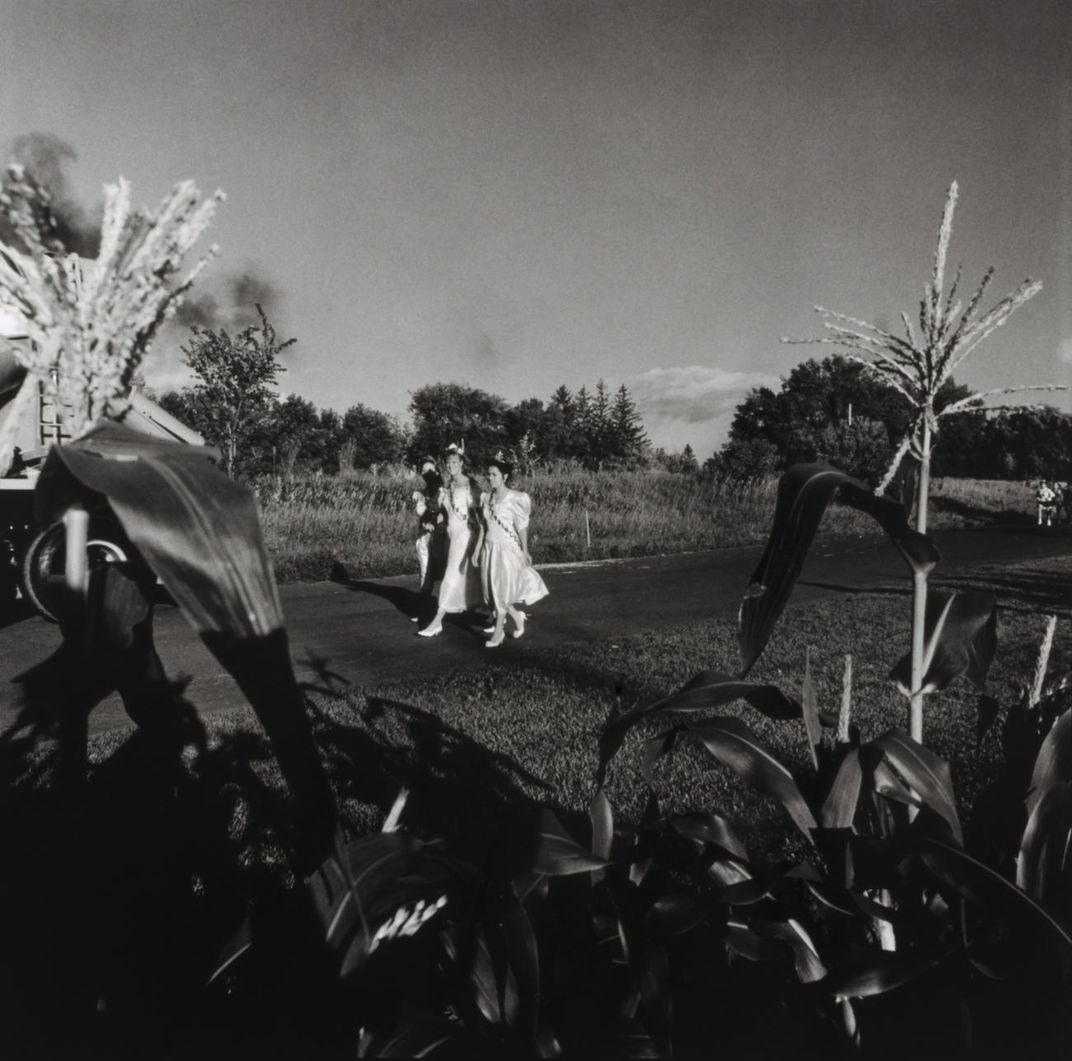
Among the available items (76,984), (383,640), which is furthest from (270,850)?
(383,640)

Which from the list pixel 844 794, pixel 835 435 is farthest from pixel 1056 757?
pixel 835 435

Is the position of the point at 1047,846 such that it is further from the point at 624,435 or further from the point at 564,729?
the point at 624,435

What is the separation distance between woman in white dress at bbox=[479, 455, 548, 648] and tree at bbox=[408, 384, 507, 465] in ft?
74.3

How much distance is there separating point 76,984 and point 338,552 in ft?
39.5

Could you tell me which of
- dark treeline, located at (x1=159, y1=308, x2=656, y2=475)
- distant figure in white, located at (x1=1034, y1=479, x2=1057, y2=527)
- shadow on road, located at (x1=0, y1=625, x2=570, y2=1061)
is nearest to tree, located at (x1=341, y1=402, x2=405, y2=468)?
dark treeline, located at (x1=159, y1=308, x2=656, y2=475)

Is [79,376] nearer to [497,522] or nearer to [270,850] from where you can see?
[270,850]

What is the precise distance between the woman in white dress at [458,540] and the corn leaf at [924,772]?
661 centimetres

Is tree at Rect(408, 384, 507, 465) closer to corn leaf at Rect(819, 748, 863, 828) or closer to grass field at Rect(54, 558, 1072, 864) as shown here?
grass field at Rect(54, 558, 1072, 864)

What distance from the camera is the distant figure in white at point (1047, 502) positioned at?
22.3 metres

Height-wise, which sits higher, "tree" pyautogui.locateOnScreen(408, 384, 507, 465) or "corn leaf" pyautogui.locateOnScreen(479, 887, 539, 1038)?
"tree" pyautogui.locateOnScreen(408, 384, 507, 465)

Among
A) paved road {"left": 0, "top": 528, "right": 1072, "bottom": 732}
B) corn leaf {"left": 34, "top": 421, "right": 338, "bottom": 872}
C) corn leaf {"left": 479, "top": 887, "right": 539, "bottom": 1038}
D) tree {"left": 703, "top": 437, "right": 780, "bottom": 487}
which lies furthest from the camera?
tree {"left": 703, "top": 437, "right": 780, "bottom": 487}

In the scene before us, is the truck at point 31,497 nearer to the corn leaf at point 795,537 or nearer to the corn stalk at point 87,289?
the corn stalk at point 87,289

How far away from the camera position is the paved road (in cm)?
630

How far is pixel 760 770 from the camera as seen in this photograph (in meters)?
1.66
